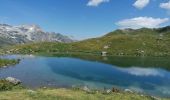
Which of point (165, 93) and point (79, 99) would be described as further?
point (165, 93)

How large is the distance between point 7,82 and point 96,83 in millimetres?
21748

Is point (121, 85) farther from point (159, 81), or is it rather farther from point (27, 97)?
point (27, 97)


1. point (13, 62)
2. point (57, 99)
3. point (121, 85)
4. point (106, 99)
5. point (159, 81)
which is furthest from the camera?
point (13, 62)

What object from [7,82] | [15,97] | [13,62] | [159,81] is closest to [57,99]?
[15,97]

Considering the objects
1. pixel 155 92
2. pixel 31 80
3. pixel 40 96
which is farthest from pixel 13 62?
pixel 40 96

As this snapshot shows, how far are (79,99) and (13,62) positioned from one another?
84815mm

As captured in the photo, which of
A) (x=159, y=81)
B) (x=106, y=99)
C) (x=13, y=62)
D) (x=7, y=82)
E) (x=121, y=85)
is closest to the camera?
(x=106, y=99)

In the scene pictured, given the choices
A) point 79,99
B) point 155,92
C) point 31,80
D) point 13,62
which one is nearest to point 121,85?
point 155,92

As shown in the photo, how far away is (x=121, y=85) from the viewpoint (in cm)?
7125

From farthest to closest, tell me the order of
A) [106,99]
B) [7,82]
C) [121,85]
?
[121,85] < [7,82] < [106,99]

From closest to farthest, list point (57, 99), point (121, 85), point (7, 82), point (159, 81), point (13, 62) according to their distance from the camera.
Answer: point (57, 99) < point (7, 82) < point (121, 85) < point (159, 81) < point (13, 62)

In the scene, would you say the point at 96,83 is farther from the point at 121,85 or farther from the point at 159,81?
the point at 159,81

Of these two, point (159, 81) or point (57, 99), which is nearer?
point (57, 99)

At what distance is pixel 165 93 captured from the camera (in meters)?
62.6
